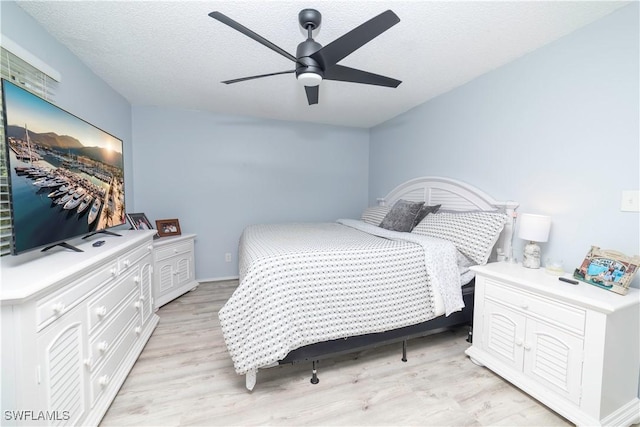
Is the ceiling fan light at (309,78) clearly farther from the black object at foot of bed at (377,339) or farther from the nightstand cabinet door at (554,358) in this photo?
the nightstand cabinet door at (554,358)

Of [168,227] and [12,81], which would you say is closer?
[12,81]

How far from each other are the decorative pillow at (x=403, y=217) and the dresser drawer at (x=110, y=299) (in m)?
2.28

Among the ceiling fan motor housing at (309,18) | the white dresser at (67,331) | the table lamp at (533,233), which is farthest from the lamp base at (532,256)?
the white dresser at (67,331)

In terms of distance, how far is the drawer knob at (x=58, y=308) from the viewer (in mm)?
1014

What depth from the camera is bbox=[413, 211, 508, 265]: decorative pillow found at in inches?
77.5

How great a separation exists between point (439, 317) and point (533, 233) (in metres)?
0.88

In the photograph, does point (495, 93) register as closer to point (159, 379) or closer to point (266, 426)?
point (266, 426)

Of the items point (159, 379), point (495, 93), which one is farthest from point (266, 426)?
point (495, 93)

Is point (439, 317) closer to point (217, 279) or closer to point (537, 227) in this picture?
point (537, 227)

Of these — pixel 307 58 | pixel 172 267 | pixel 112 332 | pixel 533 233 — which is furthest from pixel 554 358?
pixel 172 267

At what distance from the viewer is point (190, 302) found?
2.88 meters

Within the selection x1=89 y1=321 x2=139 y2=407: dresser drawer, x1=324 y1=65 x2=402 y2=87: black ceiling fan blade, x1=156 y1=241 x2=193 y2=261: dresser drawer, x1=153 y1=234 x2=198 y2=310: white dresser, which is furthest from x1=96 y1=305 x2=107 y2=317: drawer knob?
x1=324 y1=65 x2=402 y2=87: black ceiling fan blade

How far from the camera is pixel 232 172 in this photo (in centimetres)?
362

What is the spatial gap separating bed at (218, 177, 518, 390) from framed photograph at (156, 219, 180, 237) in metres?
1.59
